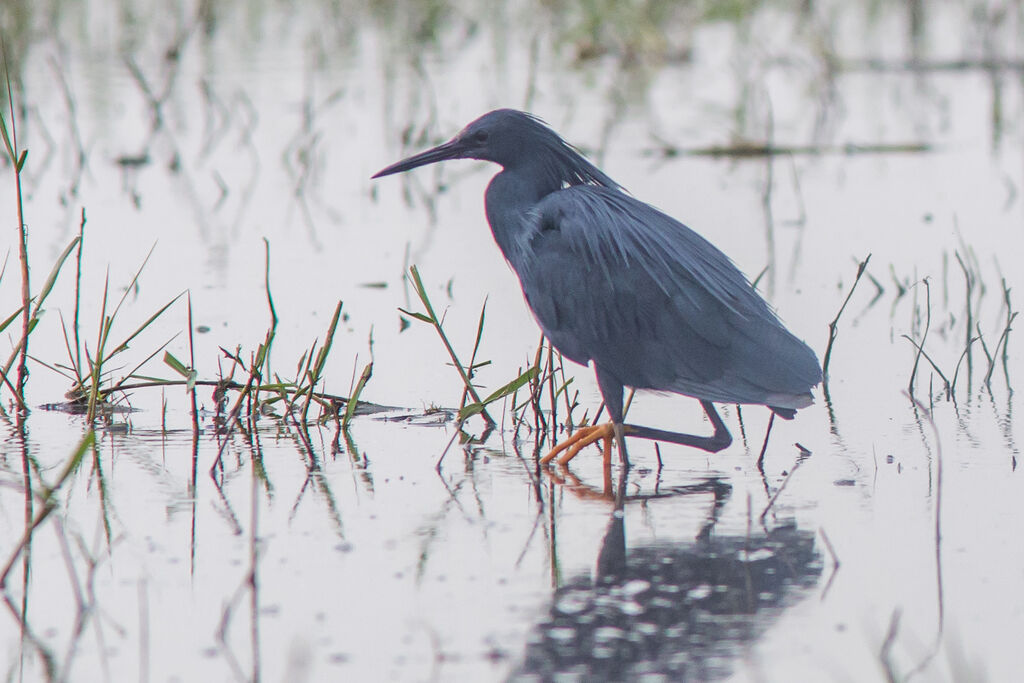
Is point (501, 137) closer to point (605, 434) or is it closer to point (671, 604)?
point (605, 434)

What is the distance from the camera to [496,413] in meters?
5.20

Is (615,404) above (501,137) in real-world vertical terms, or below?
below

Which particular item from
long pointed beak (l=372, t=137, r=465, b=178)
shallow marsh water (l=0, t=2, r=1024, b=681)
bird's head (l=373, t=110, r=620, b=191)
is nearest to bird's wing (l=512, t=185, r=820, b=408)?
shallow marsh water (l=0, t=2, r=1024, b=681)

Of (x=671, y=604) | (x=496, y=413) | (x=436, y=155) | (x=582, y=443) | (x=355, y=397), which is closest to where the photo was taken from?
(x=671, y=604)

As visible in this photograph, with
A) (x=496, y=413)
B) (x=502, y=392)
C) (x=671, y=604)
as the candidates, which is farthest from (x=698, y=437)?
(x=671, y=604)

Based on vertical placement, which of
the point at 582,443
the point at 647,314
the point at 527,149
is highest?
the point at 527,149

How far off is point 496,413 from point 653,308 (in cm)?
80

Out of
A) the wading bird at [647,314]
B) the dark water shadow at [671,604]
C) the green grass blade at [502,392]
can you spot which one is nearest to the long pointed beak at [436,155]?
the wading bird at [647,314]

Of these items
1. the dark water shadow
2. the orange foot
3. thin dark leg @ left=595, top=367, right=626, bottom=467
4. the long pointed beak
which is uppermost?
the long pointed beak

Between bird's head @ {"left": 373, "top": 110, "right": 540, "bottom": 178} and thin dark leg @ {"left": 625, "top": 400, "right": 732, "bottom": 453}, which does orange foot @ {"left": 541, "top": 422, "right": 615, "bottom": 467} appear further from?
bird's head @ {"left": 373, "top": 110, "right": 540, "bottom": 178}

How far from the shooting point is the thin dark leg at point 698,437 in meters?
4.61

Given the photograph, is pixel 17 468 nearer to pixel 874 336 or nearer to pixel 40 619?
pixel 40 619

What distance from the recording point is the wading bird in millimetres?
4453

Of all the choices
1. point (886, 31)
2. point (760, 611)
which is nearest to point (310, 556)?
point (760, 611)
